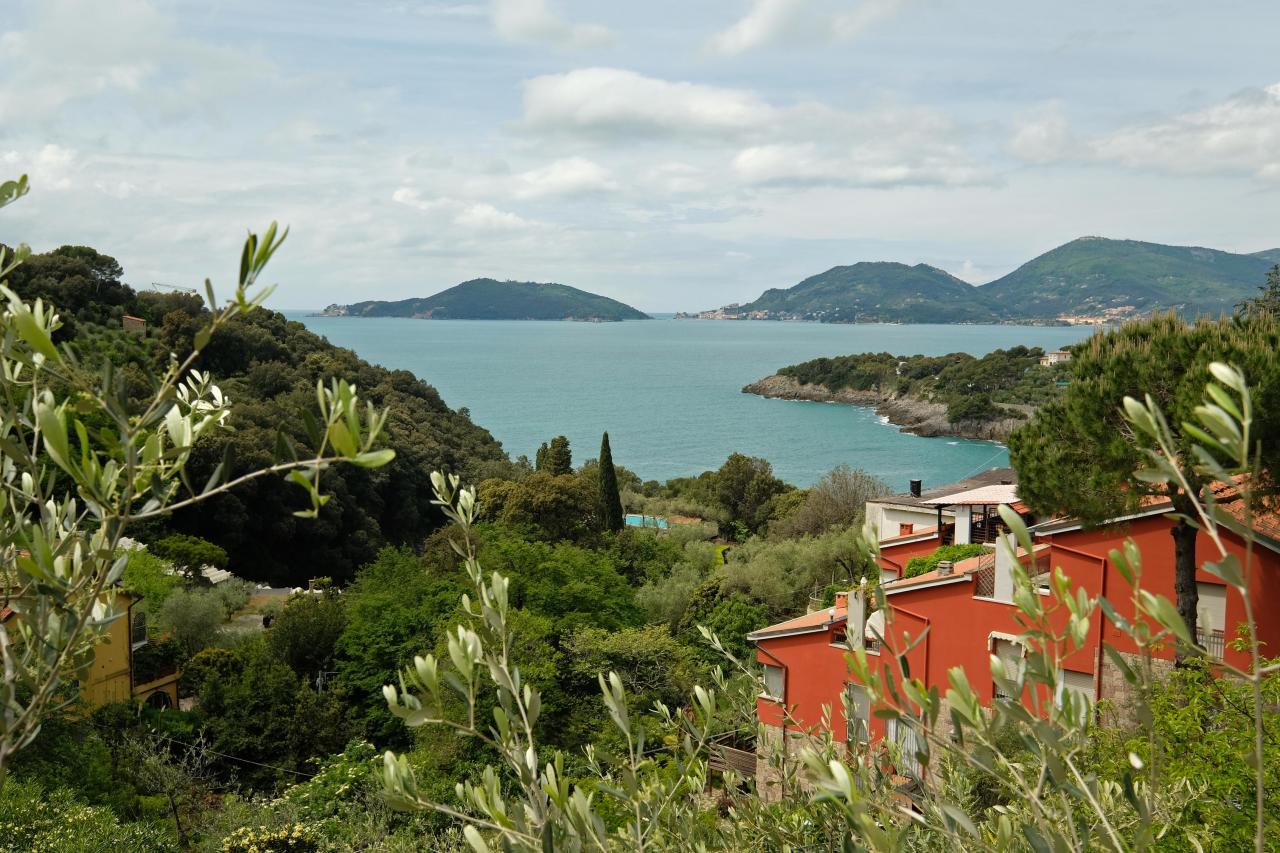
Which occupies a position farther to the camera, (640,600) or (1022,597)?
(640,600)

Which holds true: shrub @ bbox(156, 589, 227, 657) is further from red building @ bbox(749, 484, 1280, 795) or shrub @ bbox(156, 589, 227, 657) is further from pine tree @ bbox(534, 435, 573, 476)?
pine tree @ bbox(534, 435, 573, 476)

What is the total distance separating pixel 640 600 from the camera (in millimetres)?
24156

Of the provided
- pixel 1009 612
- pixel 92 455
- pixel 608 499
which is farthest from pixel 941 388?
pixel 92 455

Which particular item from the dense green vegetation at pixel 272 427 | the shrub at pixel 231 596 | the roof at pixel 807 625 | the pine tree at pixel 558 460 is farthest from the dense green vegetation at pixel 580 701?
the pine tree at pixel 558 460

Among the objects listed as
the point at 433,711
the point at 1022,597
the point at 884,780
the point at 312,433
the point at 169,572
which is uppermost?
the point at 312,433

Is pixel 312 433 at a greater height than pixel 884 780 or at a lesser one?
greater

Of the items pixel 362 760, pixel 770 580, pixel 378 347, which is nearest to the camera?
pixel 362 760

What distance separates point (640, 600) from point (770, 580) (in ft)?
11.0

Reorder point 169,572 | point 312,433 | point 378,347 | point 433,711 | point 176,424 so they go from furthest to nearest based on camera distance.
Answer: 1. point 378,347
2. point 169,572
3. point 433,711
4. point 176,424
5. point 312,433

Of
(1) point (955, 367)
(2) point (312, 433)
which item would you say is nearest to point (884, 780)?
(2) point (312, 433)

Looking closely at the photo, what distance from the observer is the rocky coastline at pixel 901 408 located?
77.7 metres

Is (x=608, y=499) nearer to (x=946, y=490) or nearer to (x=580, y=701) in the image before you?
(x=946, y=490)

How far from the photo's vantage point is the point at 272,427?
30641 mm

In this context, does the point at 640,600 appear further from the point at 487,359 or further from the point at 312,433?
the point at 487,359
